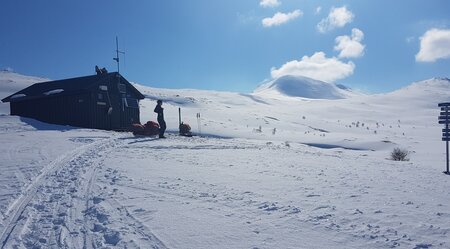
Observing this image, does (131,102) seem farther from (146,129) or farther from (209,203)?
(209,203)

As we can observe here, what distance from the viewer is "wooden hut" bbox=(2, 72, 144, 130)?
28875 millimetres

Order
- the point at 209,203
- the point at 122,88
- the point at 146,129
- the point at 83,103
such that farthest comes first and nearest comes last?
the point at 122,88
the point at 83,103
the point at 146,129
the point at 209,203

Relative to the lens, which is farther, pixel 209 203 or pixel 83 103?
pixel 83 103

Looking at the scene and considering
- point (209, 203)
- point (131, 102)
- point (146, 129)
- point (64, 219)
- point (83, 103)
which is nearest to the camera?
point (64, 219)

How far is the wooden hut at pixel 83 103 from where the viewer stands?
2888 cm

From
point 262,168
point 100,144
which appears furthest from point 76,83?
point 262,168

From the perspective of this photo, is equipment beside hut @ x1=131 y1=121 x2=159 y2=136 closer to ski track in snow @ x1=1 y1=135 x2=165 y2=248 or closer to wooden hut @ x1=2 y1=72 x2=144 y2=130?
wooden hut @ x1=2 y1=72 x2=144 y2=130

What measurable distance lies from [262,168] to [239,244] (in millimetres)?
6602

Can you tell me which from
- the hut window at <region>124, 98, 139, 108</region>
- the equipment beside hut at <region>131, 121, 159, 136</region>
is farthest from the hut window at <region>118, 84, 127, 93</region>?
the equipment beside hut at <region>131, 121, 159, 136</region>

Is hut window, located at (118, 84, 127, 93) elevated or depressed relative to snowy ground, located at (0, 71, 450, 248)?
elevated

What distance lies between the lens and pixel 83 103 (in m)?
28.9

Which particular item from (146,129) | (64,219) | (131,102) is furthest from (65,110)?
(64,219)

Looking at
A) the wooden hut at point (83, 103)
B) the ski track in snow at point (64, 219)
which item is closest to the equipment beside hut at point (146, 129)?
the wooden hut at point (83, 103)

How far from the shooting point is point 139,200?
7.79 m
